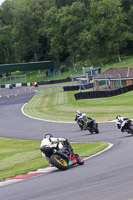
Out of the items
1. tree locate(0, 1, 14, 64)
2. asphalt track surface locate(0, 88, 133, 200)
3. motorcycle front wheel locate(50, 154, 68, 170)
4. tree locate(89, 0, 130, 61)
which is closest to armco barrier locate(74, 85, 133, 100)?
asphalt track surface locate(0, 88, 133, 200)

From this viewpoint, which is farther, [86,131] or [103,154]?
[86,131]

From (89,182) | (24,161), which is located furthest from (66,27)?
(89,182)

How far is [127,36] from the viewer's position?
316ft

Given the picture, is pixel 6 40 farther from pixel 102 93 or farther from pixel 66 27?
pixel 102 93

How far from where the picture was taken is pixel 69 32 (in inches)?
4193

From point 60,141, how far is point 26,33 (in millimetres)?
107352

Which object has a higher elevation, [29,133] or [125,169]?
[125,169]

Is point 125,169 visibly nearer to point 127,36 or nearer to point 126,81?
point 126,81

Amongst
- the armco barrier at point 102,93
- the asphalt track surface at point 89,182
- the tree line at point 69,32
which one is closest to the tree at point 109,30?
the tree line at point 69,32

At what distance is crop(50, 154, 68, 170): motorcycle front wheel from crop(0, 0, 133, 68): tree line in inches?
3318

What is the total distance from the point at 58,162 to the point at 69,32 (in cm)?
9415

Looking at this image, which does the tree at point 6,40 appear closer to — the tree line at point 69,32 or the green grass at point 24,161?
the tree line at point 69,32

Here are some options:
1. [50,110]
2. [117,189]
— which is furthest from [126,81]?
[117,189]

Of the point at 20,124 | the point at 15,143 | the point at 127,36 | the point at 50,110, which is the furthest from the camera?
the point at 127,36
